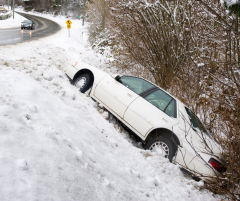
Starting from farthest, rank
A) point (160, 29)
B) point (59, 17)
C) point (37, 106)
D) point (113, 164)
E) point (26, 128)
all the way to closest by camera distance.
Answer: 1. point (59, 17)
2. point (160, 29)
3. point (37, 106)
4. point (113, 164)
5. point (26, 128)


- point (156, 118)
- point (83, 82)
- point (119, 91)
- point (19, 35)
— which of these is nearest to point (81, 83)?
point (83, 82)

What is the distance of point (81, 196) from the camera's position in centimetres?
204

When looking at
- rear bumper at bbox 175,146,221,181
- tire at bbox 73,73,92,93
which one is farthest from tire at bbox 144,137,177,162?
tire at bbox 73,73,92,93

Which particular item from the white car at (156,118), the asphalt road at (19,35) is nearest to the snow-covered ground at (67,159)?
the white car at (156,118)

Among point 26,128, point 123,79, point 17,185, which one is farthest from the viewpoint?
point 123,79

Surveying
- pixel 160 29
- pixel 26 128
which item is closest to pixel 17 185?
pixel 26 128

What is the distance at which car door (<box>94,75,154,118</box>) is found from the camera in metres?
4.63

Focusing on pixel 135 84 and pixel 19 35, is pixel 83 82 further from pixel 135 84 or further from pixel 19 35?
pixel 19 35

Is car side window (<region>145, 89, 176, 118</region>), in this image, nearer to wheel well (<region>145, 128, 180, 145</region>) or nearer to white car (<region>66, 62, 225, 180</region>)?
white car (<region>66, 62, 225, 180</region>)

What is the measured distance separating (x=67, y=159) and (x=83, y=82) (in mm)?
3613

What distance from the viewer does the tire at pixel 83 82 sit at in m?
5.57

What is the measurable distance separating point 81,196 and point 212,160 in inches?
99.4

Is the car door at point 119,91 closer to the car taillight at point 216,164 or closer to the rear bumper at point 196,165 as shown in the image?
the rear bumper at point 196,165

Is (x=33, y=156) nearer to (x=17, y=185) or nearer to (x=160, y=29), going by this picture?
(x=17, y=185)
